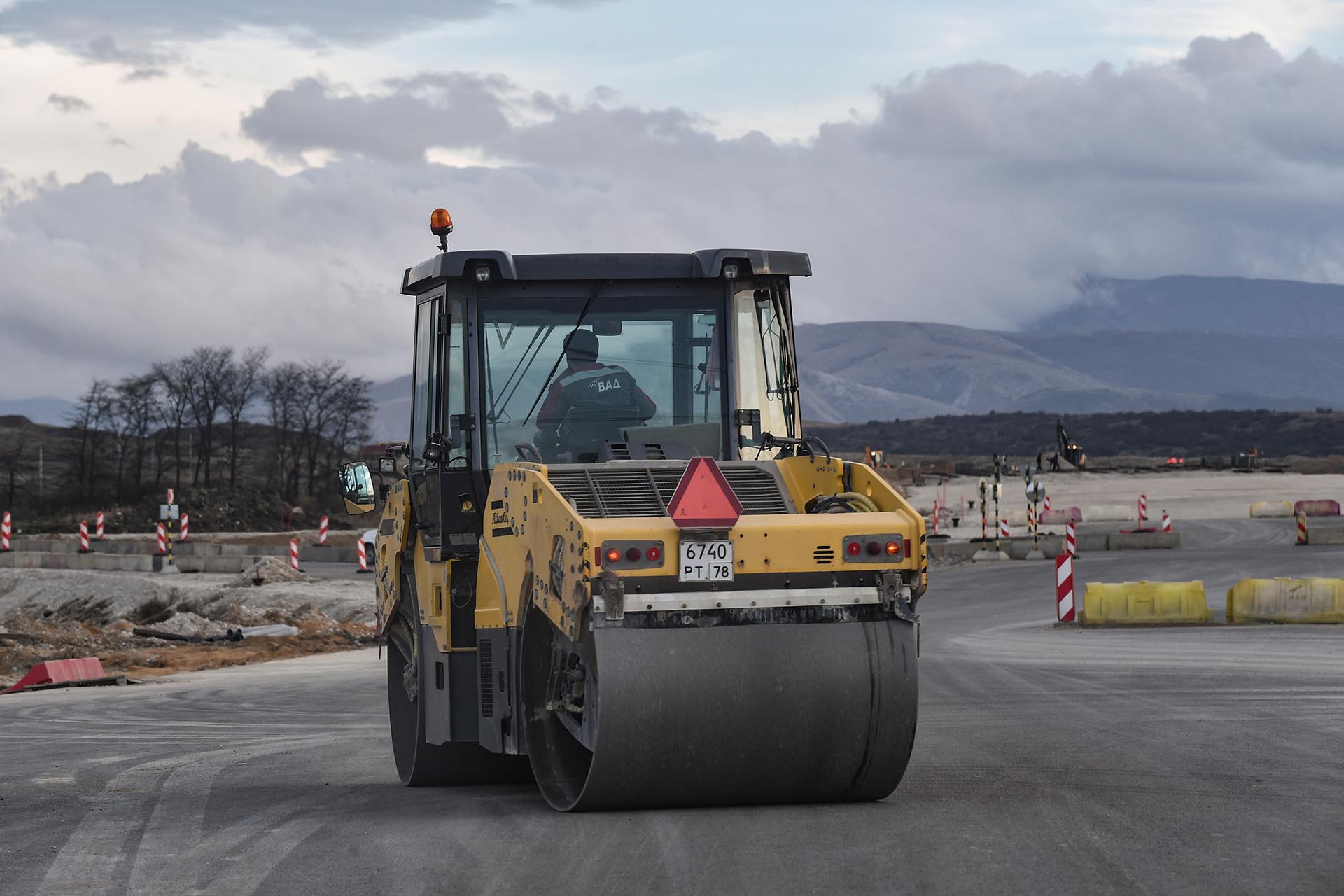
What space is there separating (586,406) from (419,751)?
8.49 ft

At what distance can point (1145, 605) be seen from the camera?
87.0 ft

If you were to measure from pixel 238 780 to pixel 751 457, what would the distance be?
14.2 ft

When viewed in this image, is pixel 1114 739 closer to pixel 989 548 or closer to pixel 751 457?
pixel 751 457

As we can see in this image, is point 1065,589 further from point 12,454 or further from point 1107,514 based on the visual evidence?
point 12,454

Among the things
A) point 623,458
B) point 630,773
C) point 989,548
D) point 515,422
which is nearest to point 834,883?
point 630,773

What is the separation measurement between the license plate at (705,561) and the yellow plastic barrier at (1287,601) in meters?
19.6

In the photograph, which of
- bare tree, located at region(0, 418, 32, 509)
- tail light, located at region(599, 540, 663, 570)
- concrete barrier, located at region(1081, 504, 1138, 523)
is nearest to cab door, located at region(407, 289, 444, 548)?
tail light, located at region(599, 540, 663, 570)

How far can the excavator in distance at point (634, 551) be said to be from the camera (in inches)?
312

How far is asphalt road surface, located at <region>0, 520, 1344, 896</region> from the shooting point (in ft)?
23.2

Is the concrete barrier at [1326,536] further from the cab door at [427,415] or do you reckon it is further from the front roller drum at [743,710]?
the front roller drum at [743,710]

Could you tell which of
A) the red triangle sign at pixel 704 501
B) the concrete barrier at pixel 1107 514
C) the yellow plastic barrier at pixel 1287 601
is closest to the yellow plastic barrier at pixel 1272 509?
the concrete barrier at pixel 1107 514

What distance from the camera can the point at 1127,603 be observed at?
1049 inches

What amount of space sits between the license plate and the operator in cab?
5.92 feet

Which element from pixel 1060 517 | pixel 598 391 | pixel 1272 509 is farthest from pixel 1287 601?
pixel 1272 509
